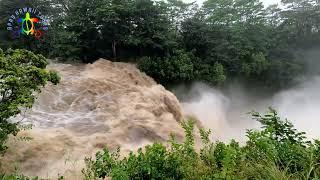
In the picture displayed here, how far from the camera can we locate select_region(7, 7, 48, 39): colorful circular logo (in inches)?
649

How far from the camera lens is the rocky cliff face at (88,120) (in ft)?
22.9

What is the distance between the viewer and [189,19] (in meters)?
18.5

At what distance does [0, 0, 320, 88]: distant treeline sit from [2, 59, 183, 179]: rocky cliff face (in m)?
2.45

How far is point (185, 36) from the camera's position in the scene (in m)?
18.4

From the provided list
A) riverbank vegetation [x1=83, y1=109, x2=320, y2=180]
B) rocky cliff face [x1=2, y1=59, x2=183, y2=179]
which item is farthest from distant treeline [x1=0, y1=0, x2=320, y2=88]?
riverbank vegetation [x1=83, y1=109, x2=320, y2=180]

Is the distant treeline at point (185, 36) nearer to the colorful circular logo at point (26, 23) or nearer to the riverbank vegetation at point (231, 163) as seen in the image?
the colorful circular logo at point (26, 23)

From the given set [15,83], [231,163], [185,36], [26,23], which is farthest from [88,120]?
[185,36]

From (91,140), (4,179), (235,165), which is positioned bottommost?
(91,140)

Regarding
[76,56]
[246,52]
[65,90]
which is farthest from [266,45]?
[65,90]

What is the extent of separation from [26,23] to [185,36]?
24.9ft

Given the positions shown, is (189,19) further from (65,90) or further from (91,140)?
(91,140)

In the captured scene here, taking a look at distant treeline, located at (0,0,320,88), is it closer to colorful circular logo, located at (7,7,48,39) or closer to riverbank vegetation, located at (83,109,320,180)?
colorful circular logo, located at (7,7,48,39)

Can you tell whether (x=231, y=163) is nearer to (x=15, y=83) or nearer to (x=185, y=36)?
(x=15, y=83)

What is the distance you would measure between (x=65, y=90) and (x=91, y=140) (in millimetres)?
4033
